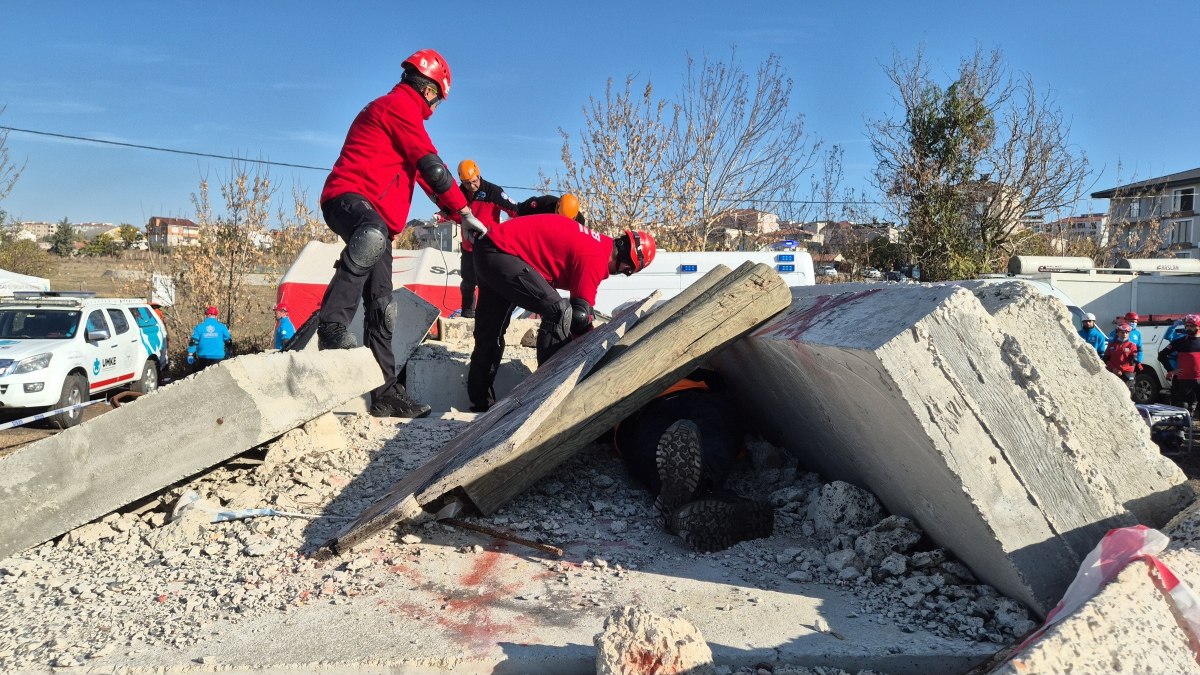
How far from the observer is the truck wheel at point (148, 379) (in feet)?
42.8

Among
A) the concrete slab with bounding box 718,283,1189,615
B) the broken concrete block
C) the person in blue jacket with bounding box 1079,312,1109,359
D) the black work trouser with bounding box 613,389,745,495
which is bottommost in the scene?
the person in blue jacket with bounding box 1079,312,1109,359

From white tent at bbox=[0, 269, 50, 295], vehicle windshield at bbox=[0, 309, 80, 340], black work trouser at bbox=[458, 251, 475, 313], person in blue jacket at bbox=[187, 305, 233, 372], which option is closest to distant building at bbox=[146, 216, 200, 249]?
white tent at bbox=[0, 269, 50, 295]

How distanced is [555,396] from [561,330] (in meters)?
2.29

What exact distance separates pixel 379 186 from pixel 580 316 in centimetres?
150

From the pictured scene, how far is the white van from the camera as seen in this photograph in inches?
403

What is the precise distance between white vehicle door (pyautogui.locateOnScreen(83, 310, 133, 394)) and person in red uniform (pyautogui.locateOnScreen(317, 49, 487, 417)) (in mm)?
8085

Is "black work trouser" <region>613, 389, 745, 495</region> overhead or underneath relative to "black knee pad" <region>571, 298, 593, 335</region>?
underneath

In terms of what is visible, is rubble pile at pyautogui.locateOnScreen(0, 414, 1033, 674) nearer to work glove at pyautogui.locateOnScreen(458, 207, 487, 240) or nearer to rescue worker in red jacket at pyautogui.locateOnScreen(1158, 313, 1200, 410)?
work glove at pyautogui.locateOnScreen(458, 207, 487, 240)

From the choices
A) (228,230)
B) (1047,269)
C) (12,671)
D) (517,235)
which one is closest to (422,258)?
(228,230)

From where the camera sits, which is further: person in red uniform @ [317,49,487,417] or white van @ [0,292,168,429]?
white van @ [0,292,168,429]

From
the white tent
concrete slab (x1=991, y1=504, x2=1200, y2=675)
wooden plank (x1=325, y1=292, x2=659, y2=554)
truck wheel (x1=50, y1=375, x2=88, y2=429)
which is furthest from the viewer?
the white tent

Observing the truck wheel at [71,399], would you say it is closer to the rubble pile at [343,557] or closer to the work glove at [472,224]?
the work glove at [472,224]

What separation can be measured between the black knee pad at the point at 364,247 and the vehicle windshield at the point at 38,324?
851 centimetres

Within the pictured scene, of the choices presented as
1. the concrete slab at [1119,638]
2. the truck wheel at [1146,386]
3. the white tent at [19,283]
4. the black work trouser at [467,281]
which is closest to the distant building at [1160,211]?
the truck wheel at [1146,386]
